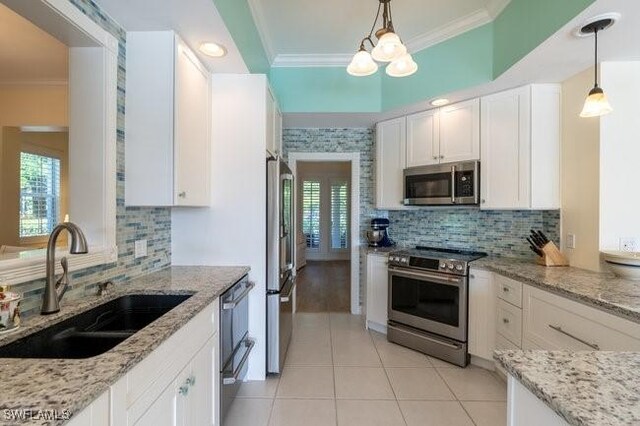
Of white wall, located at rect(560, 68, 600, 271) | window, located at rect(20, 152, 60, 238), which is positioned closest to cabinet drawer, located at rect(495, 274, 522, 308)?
white wall, located at rect(560, 68, 600, 271)

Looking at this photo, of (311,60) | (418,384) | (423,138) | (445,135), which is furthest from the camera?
(311,60)

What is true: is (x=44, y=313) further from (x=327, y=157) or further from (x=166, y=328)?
(x=327, y=157)

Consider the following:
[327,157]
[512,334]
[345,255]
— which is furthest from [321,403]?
[345,255]

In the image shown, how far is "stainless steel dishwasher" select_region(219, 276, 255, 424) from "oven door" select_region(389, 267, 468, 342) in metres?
1.48

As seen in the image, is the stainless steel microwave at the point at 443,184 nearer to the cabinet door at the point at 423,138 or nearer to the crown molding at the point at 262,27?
the cabinet door at the point at 423,138

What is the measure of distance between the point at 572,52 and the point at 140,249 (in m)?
3.07

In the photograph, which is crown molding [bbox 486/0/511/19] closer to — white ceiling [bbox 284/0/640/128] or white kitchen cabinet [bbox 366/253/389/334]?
white ceiling [bbox 284/0/640/128]

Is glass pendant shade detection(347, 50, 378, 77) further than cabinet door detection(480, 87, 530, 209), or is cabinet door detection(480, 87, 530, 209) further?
cabinet door detection(480, 87, 530, 209)

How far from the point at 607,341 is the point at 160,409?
6.57ft

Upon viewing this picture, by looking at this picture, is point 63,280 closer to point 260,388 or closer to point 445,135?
point 260,388

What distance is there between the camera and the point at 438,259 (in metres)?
2.75

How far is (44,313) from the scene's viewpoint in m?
1.19

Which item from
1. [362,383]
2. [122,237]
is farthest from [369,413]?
[122,237]

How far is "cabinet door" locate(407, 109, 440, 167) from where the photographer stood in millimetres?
3041
